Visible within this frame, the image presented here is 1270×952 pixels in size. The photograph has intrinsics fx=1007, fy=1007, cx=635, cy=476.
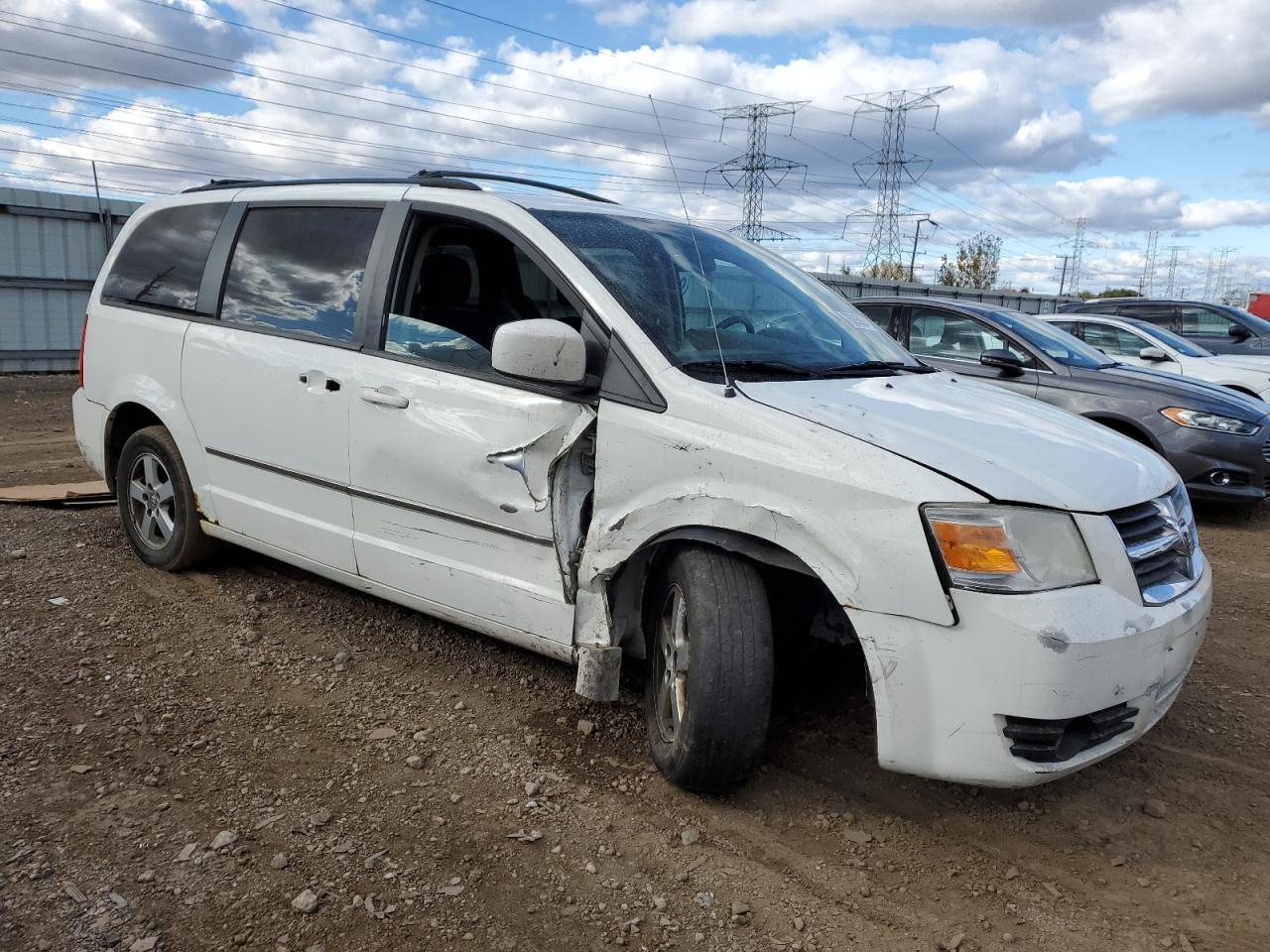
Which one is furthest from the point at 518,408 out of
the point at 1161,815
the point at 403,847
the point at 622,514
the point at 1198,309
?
the point at 1198,309

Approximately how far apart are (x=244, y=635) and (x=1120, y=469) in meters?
3.35

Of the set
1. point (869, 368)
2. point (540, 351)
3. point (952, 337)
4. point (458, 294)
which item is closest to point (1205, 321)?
point (952, 337)

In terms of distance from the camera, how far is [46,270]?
1341 cm

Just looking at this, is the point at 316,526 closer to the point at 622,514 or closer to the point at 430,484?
the point at 430,484

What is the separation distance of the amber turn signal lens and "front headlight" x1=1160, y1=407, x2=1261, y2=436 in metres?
5.65

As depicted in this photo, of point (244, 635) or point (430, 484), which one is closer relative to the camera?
point (430, 484)

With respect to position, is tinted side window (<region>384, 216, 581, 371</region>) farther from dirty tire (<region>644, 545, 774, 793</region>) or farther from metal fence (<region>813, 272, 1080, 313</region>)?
metal fence (<region>813, 272, 1080, 313</region>)

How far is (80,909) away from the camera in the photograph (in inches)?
95.9

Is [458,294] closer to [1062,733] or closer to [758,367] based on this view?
[758,367]

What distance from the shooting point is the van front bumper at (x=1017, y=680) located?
97.8 inches

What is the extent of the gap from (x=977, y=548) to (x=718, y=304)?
1396 mm

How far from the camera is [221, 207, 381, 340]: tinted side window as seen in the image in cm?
388

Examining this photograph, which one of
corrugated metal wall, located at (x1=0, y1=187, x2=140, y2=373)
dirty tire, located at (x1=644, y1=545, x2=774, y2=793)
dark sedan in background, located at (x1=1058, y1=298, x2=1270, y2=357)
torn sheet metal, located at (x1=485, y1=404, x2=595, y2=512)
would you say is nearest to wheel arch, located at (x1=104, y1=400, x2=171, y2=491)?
torn sheet metal, located at (x1=485, y1=404, x2=595, y2=512)

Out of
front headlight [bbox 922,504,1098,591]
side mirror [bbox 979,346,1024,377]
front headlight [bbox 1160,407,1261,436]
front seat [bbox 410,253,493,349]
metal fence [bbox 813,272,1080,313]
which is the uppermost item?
metal fence [bbox 813,272,1080,313]
